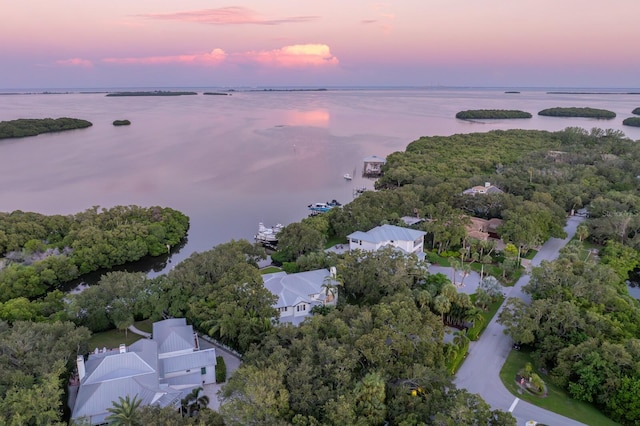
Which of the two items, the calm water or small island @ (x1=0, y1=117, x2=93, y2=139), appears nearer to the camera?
the calm water

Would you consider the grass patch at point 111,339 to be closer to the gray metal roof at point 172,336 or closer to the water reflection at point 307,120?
the gray metal roof at point 172,336

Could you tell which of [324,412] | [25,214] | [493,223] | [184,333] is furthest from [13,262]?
[493,223]

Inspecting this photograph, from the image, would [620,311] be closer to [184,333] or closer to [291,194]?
[184,333]

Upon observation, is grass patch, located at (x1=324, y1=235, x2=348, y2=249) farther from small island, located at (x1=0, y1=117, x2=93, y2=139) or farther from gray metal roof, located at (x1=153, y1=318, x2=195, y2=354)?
small island, located at (x1=0, y1=117, x2=93, y2=139)

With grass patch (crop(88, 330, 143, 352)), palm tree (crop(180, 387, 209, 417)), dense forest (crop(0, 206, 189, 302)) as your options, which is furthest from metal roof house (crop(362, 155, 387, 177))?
palm tree (crop(180, 387, 209, 417))

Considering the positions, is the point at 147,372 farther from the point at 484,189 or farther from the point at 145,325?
the point at 484,189

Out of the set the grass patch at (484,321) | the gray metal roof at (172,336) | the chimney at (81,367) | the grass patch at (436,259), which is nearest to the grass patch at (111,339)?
the gray metal roof at (172,336)
